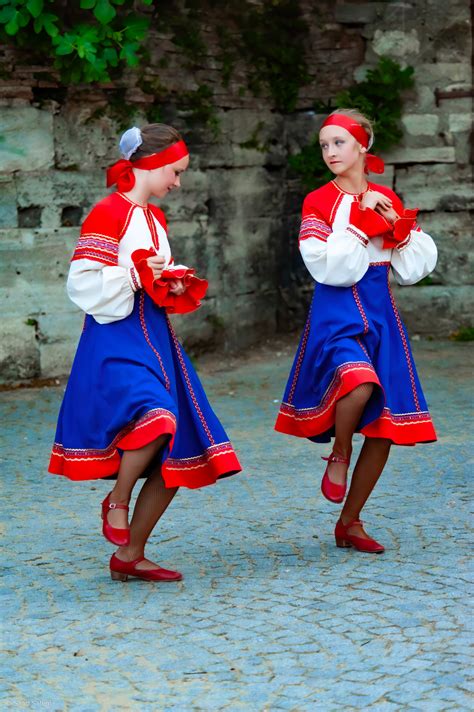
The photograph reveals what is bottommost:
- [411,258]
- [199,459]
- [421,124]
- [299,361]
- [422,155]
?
[199,459]

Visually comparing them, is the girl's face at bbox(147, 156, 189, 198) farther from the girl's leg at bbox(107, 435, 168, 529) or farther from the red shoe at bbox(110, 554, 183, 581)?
the red shoe at bbox(110, 554, 183, 581)

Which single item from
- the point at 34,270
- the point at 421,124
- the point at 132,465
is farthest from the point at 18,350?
the point at 132,465

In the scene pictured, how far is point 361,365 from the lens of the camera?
4.75 metres

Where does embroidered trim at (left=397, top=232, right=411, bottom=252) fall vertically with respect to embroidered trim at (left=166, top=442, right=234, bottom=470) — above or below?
above

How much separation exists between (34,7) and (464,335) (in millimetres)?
4526

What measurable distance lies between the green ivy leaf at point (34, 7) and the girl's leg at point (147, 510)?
4.17 metres

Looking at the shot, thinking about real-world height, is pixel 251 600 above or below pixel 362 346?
below

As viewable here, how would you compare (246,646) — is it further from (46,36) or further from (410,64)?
(410,64)

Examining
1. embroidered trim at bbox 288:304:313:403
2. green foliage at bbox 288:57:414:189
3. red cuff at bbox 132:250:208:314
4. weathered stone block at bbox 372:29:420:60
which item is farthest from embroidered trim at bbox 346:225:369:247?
weathered stone block at bbox 372:29:420:60

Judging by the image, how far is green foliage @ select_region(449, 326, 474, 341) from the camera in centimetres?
1042

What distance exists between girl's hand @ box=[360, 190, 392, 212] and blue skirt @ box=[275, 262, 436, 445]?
0.23 meters

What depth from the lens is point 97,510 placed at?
5.87m

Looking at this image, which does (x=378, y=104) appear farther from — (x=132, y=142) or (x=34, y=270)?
(x=132, y=142)

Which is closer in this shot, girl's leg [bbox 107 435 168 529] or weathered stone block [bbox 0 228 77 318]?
girl's leg [bbox 107 435 168 529]
